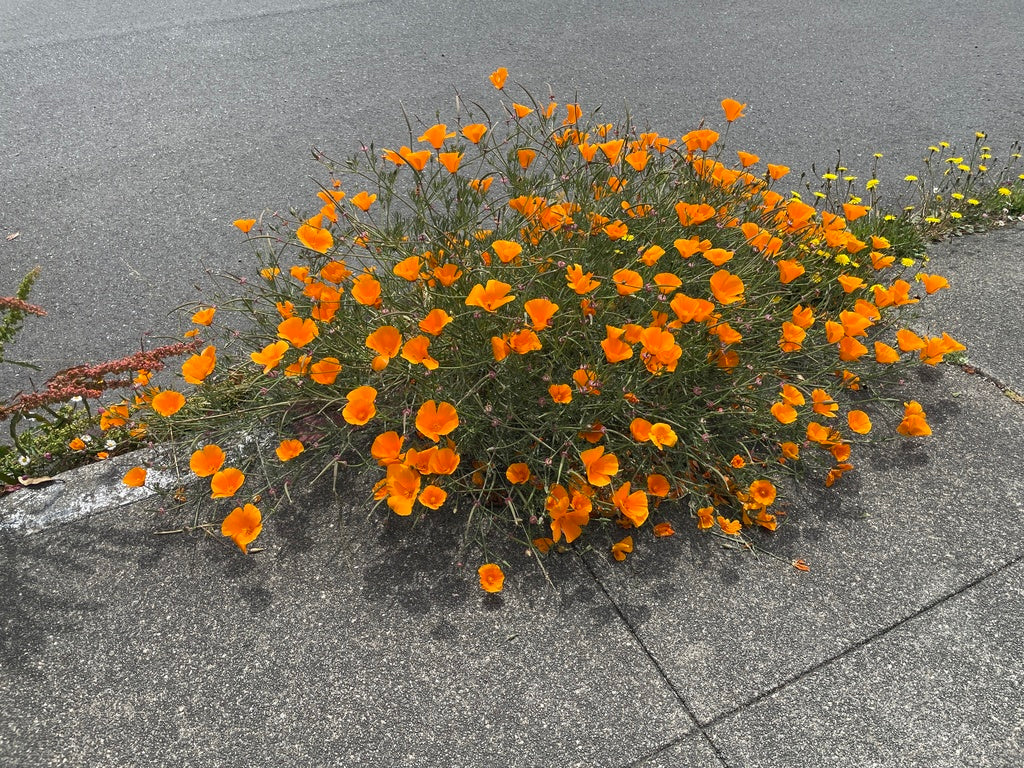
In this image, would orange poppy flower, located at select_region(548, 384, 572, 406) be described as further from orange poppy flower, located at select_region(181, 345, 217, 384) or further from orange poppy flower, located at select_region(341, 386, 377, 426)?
orange poppy flower, located at select_region(181, 345, 217, 384)

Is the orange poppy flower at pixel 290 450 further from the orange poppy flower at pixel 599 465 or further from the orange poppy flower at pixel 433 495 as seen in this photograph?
the orange poppy flower at pixel 599 465

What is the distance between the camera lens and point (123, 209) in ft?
13.4

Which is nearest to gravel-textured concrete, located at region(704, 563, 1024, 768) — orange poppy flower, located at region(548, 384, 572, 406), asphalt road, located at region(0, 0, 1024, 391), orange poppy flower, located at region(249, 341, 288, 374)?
orange poppy flower, located at region(548, 384, 572, 406)

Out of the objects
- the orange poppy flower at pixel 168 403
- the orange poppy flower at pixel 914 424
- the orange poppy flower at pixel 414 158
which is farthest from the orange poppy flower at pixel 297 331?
the orange poppy flower at pixel 914 424

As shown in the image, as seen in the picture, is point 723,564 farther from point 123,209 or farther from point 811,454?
point 123,209

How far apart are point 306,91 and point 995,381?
4480mm

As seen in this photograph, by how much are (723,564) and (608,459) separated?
18.5 inches

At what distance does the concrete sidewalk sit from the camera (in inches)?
69.3

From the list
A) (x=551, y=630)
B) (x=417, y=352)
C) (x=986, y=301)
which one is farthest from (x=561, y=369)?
(x=986, y=301)

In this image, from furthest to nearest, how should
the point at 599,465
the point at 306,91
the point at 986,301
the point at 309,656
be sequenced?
the point at 306,91
the point at 986,301
the point at 599,465
the point at 309,656

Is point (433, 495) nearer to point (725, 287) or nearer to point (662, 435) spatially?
point (662, 435)

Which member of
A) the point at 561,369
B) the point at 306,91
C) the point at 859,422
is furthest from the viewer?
the point at 306,91

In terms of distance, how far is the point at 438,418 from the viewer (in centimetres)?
200

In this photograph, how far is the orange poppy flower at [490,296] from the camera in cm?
195
